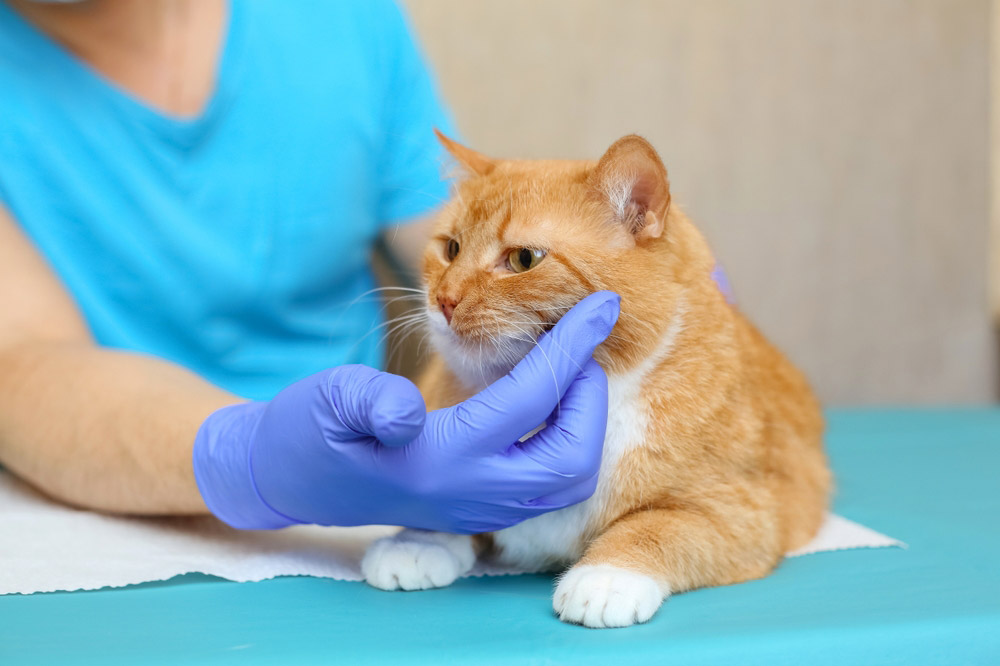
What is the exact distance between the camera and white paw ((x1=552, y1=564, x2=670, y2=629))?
824mm

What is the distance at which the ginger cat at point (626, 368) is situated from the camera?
3.13ft

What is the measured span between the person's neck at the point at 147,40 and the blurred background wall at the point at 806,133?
0.89 metres

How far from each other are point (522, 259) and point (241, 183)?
833 millimetres

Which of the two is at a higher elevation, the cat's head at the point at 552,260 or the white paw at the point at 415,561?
the cat's head at the point at 552,260

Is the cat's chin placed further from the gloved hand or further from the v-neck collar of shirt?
the v-neck collar of shirt

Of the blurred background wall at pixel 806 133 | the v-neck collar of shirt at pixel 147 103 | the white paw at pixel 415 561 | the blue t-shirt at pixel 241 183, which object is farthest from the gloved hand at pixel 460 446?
the blurred background wall at pixel 806 133

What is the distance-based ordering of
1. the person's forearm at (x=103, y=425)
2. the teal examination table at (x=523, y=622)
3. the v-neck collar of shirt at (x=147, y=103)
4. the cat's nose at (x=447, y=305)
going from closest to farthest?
the teal examination table at (x=523, y=622), the cat's nose at (x=447, y=305), the person's forearm at (x=103, y=425), the v-neck collar of shirt at (x=147, y=103)

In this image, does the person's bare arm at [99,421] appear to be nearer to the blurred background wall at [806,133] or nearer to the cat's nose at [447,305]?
the cat's nose at [447,305]

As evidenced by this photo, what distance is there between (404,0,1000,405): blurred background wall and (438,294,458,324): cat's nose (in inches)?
60.3

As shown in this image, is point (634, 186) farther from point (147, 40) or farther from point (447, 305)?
point (147, 40)

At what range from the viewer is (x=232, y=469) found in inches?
40.5

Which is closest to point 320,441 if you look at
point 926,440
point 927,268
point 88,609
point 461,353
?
point 461,353

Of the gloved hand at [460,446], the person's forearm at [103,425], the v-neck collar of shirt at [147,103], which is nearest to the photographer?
the gloved hand at [460,446]

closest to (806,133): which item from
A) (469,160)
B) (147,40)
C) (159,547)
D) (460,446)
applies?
(469,160)
